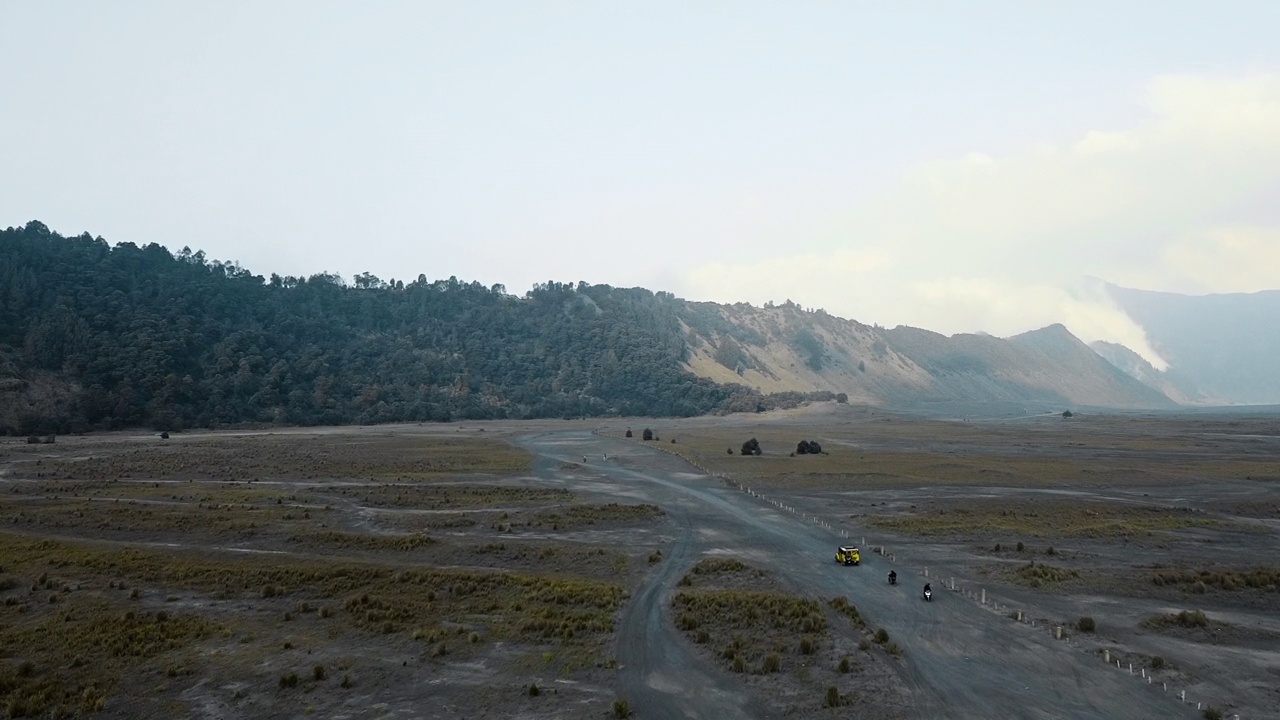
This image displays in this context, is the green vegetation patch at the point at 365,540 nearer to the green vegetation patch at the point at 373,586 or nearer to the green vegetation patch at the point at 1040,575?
the green vegetation patch at the point at 373,586

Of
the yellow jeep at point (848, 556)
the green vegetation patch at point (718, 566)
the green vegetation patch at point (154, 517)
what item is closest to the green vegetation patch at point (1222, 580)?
the yellow jeep at point (848, 556)

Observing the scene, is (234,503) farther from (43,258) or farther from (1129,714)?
(43,258)

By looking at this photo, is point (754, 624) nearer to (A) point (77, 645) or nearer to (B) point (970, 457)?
(A) point (77, 645)

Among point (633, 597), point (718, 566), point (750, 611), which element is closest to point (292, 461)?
point (718, 566)

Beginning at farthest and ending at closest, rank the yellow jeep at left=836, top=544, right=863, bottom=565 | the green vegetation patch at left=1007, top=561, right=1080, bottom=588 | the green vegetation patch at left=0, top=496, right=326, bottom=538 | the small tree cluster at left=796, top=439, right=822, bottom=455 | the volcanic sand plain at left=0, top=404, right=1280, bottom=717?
the small tree cluster at left=796, top=439, right=822, bottom=455 → the green vegetation patch at left=0, top=496, right=326, bottom=538 → the yellow jeep at left=836, top=544, right=863, bottom=565 → the green vegetation patch at left=1007, top=561, right=1080, bottom=588 → the volcanic sand plain at left=0, top=404, right=1280, bottom=717

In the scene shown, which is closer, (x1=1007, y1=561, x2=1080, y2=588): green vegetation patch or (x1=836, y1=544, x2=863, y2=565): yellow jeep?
(x1=1007, y1=561, x2=1080, y2=588): green vegetation patch

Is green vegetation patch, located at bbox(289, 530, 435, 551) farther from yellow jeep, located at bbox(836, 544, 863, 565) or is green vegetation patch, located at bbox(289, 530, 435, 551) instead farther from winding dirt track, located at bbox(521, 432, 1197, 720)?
yellow jeep, located at bbox(836, 544, 863, 565)

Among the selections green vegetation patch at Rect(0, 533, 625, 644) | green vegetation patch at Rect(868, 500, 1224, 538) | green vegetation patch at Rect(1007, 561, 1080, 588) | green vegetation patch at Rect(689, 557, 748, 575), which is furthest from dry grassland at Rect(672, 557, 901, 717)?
green vegetation patch at Rect(868, 500, 1224, 538)
